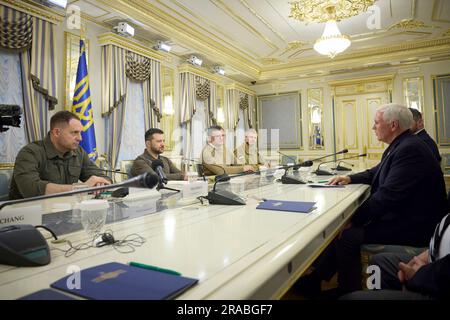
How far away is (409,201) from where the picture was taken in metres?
1.69

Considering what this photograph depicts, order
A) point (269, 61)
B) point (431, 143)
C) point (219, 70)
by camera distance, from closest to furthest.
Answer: point (431, 143)
point (219, 70)
point (269, 61)

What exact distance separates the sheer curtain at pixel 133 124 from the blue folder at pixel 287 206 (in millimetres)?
3288

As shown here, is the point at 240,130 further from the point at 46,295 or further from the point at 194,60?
the point at 46,295

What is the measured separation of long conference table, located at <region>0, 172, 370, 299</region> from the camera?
0.68 meters

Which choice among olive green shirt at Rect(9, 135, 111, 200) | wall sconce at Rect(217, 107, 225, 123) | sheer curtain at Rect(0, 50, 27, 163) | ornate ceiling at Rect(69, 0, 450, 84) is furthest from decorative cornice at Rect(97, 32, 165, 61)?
olive green shirt at Rect(9, 135, 111, 200)

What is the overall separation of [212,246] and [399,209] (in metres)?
1.29

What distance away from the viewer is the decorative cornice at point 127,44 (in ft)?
13.5

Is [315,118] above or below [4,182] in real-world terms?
above

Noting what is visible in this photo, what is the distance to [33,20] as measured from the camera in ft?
10.7

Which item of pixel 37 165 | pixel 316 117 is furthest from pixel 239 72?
pixel 37 165

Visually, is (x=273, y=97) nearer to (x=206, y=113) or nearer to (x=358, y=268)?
(x=206, y=113)

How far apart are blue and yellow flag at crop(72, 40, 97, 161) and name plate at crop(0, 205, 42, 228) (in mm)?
2780

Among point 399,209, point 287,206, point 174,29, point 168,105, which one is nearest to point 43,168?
point 287,206

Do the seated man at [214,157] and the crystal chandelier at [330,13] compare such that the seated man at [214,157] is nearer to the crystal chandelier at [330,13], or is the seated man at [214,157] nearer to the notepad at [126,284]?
the crystal chandelier at [330,13]
